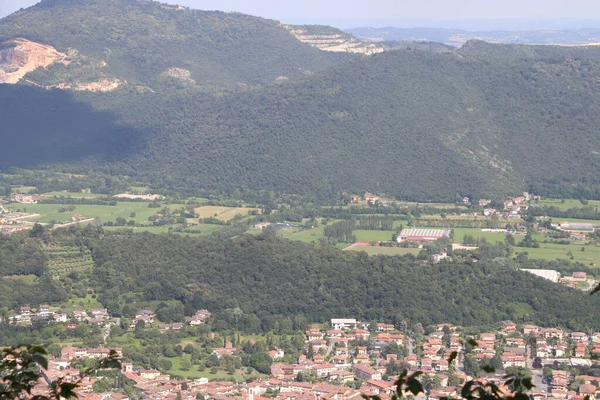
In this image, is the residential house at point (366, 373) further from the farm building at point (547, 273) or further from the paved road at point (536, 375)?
the farm building at point (547, 273)

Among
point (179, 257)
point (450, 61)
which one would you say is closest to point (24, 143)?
point (450, 61)

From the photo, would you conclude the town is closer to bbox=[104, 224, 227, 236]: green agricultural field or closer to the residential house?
the residential house

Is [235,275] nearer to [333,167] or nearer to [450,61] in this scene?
[333,167]

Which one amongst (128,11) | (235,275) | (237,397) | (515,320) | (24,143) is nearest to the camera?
(237,397)

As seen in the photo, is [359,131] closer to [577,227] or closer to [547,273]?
[577,227]

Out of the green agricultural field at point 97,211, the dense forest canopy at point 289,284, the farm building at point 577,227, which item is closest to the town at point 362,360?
the dense forest canopy at point 289,284
